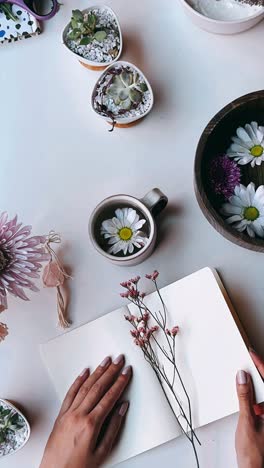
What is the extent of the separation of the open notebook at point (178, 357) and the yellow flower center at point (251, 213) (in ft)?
0.34

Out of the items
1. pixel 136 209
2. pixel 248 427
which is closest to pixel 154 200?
pixel 136 209

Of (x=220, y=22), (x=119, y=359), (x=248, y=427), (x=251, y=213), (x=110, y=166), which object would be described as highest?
(x=220, y=22)

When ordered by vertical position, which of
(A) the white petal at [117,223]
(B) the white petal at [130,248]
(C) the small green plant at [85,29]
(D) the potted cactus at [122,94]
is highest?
(C) the small green plant at [85,29]

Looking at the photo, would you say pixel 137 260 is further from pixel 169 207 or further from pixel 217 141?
pixel 217 141

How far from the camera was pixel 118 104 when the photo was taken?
0.91 m

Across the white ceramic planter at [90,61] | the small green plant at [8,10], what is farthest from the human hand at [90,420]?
the small green plant at [8,10]

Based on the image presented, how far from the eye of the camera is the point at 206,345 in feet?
2.80

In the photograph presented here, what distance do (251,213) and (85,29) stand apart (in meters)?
0.40

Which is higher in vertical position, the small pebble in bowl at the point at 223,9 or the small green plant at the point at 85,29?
the small green plant at the point at 85,29

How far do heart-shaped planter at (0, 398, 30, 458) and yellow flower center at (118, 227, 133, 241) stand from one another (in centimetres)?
31

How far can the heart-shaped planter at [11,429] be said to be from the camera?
34.7 inches

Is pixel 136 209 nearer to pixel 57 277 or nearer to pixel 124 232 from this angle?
pixel 124 232

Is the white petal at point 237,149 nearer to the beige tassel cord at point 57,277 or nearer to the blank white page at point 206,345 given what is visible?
the blank white page at point 206,345

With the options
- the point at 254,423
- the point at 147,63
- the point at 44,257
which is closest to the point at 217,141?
the point at 147,63
